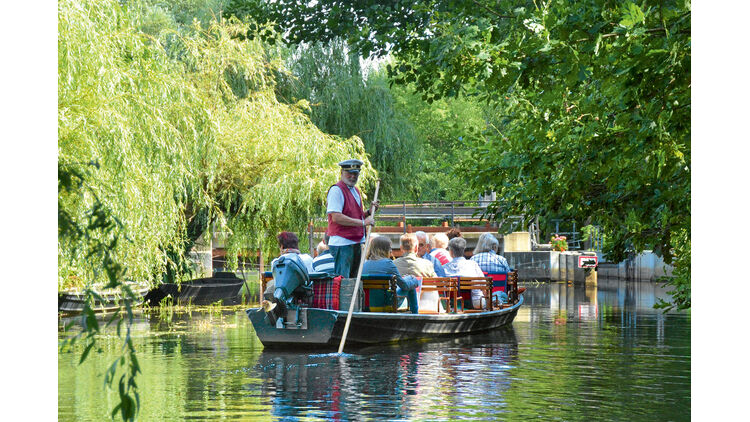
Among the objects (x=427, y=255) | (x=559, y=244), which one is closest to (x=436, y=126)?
(x=559, y=244)

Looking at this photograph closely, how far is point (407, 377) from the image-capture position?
31.0 feet

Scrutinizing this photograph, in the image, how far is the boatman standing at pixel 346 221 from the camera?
11508 mm

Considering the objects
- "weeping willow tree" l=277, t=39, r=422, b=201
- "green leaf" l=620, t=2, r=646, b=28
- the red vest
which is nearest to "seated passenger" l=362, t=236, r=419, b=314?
the red vest

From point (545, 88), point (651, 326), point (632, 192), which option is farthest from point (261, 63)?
point (545, 88)

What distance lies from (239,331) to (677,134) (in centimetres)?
887

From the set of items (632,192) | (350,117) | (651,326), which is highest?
(350,117)

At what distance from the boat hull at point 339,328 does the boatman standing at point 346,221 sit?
55 centimetres

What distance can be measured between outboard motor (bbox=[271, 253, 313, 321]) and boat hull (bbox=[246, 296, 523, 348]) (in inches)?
6.8

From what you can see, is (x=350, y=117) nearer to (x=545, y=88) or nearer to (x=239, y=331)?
(x=239, y=331)

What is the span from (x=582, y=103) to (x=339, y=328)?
3.97 metres

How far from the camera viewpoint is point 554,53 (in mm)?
6219

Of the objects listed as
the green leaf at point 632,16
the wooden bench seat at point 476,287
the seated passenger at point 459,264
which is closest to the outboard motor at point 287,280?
the wooden bench seat at point 476,287

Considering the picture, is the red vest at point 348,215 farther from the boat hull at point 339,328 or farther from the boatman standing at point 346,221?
the boat hull at point 339,328
